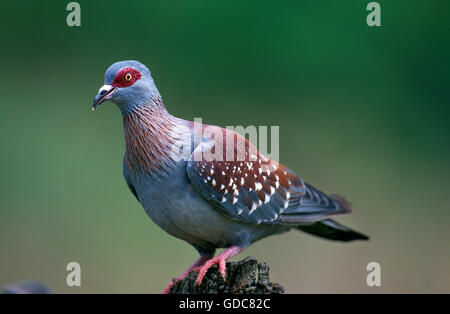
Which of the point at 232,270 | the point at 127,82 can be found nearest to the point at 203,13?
the point at 127,82

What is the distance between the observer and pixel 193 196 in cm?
407

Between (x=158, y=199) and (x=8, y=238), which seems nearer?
(x=158, y=199)

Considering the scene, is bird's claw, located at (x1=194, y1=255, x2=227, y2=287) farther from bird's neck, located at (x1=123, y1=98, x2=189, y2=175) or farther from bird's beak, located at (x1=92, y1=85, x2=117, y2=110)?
bird's beak, located at (x1=92, y1=85, x2=117, y2=110)

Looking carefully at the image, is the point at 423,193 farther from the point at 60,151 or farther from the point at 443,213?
the point at 60,151

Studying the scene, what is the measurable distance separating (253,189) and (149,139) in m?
0.85

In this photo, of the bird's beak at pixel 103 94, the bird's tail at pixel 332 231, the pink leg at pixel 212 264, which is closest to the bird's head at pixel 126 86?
the bird's beak at pixel 103 94

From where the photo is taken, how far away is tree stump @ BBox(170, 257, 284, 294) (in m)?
3.83

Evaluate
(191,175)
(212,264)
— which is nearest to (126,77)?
(191,175)

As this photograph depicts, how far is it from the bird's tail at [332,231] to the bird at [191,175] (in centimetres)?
55

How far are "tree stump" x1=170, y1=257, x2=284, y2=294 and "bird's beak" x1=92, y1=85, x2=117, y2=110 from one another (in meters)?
1.31

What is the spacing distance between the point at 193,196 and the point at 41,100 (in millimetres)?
4746

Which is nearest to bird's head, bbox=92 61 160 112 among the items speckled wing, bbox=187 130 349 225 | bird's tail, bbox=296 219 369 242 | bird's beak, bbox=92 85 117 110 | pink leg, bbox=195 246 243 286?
bird's beak, bbox=92 85 117 110

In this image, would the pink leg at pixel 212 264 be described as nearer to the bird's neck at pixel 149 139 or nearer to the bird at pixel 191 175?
the bird at pixel 191 175

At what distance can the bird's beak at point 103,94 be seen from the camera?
3.74m
